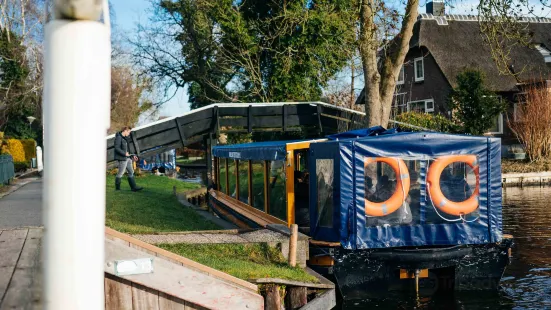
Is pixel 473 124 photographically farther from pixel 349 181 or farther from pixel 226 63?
pixel 349 181

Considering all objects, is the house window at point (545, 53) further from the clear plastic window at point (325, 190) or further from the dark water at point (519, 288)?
the clear plastic window at point (325, 190)

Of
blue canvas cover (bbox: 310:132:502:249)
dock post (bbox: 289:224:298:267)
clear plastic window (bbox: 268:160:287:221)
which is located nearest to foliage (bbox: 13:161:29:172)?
clear plastic window (bbox: 268:160:287:221)

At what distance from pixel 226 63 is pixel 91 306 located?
33.1 meters

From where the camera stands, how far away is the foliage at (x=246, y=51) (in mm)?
29797

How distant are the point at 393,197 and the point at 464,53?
3240 cm

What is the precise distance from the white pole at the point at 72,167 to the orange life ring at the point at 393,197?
378 inches

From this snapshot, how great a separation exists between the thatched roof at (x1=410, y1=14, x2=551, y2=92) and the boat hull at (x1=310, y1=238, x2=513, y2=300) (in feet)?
96.0

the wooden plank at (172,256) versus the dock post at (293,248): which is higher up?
the wooden plank at (172,256)

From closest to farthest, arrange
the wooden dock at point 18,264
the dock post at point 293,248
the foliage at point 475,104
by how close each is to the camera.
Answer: the wooden dock at point 18,264, the dock post at point 293,248, the foliage at point 475,104

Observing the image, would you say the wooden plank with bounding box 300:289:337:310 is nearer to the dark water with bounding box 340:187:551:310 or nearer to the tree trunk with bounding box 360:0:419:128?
the dark water with bounding box 340:187:551:310

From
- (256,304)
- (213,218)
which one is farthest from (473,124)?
(256,304)

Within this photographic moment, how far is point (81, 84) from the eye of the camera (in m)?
→ 1.61

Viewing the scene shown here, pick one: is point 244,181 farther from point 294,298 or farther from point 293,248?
point 294,298

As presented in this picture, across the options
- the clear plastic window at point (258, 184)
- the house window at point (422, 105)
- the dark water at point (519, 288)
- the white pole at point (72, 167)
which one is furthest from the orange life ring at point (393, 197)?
the house window at point (422, 105)
